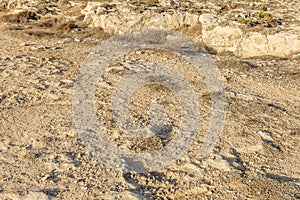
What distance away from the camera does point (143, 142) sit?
843cm

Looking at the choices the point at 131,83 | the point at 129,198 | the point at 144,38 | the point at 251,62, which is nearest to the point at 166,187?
the point at 129,198

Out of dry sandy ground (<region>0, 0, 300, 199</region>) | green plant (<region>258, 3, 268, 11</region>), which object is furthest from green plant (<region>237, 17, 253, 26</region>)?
dry sandy ground (<region>0, 0, 300, 199</region>)

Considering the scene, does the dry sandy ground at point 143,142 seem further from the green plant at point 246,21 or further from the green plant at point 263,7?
the green plant at point 263,7

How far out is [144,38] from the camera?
18.1m

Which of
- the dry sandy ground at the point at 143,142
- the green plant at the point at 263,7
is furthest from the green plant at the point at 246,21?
the dry sandy ground at the point at 143,142

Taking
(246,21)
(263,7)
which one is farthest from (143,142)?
(263,7)

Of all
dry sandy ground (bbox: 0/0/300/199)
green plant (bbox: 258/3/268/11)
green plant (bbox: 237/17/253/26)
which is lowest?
dry sandy ground (bbox: 0/0/300/199)

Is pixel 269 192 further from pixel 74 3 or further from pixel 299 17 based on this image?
pixel 74 3

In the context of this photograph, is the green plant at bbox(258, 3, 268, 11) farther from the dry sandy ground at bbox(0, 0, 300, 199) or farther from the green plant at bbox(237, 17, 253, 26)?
the dry sandy ground at bbox(0, 0, 300, 199)

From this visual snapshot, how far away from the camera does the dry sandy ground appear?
6949 millimetres

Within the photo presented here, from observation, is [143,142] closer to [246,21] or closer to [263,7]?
[246,21]

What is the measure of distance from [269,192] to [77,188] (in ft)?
11.0

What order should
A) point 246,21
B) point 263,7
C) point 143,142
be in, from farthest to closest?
point 263,7 < point 246,21 < point 143,142

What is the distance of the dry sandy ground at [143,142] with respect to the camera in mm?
6949
